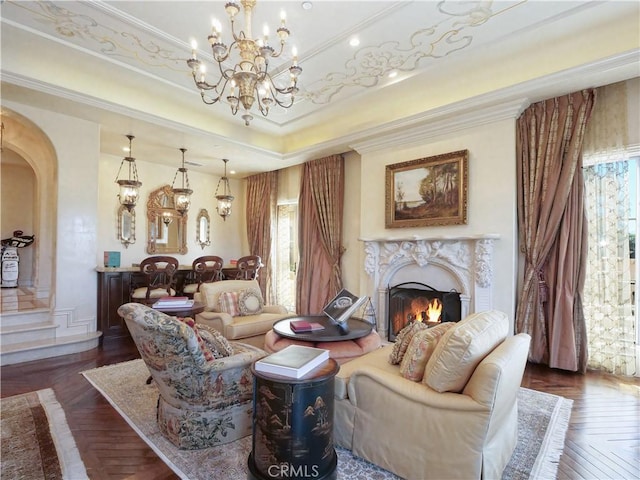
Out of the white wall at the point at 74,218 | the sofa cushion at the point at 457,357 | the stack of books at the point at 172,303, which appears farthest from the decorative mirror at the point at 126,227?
the sofa cushion at the point at 457,357

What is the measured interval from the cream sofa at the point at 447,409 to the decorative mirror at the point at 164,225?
547 centimetres

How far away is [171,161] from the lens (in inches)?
244

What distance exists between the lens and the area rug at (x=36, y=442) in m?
1.85

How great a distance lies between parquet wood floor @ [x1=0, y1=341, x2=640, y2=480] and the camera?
1926 millimetres

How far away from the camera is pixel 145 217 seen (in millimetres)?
6211

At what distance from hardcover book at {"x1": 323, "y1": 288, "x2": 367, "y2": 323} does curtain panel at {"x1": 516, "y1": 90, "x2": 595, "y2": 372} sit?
199 centimetres

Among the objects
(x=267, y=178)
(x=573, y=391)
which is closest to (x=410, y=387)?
(x=573, y=391)

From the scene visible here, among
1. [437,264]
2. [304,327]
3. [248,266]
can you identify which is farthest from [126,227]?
[437,264]

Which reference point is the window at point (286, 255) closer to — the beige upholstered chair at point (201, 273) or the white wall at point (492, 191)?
the beige upholstered chair at point (201, 273)

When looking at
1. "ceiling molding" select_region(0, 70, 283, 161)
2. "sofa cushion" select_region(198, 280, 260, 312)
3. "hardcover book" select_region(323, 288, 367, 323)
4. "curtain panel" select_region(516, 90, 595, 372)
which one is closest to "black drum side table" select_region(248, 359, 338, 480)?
"hardcover book" select_region(323, 288, 367, 323)

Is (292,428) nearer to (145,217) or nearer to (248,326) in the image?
(248,326)

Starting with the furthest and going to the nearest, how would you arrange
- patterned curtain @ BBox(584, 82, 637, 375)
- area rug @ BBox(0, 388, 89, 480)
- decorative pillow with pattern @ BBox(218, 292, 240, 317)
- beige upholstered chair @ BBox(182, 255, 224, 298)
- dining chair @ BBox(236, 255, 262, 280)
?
1. dining chair @ BBox(236, 255, 262, 280)
2. beige upholstered chair @ BBox(182, 255, 224, 298)
3. decorative pillow with pattern @ BBox(218, 292, 240, 317)
4. patterned curtain @ BBox(584, 82, 637, 375)
5. area rug @ BBox(0, 388, 89, 480)

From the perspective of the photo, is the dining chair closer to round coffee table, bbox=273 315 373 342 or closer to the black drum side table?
round coffee table, bbox=273 315 373 342

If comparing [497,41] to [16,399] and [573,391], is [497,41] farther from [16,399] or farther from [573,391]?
[16,399]
